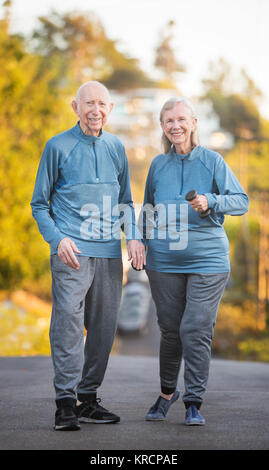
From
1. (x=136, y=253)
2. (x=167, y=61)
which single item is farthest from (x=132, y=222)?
(x=167, y=61)

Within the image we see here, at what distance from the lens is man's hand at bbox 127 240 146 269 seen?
15.8 feet

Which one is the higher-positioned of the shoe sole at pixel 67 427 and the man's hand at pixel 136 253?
the man's hand at pixel 136 253

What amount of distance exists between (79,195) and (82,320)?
702 millimetres

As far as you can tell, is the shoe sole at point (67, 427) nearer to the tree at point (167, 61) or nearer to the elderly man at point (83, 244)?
the elderly man at point (83, 244)

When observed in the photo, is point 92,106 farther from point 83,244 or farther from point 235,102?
point 235,102

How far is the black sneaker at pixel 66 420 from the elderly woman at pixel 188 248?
1.99 feet

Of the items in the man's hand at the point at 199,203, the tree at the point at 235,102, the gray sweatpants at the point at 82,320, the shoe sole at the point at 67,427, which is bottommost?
the shoe sole at the point at 67,427

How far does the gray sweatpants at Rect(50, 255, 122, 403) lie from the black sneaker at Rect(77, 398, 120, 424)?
53 mm

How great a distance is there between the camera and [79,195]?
4.66 meters

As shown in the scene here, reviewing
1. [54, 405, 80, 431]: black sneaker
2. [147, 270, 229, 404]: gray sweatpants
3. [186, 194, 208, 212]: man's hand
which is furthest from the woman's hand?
[54, 405, 80, 431]: black sneaker

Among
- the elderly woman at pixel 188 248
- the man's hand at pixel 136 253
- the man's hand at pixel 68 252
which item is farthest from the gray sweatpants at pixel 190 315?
the man's hand at pixel 68 252

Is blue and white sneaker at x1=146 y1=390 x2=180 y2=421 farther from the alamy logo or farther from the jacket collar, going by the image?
the jacket collar

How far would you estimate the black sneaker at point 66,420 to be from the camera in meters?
4.47
